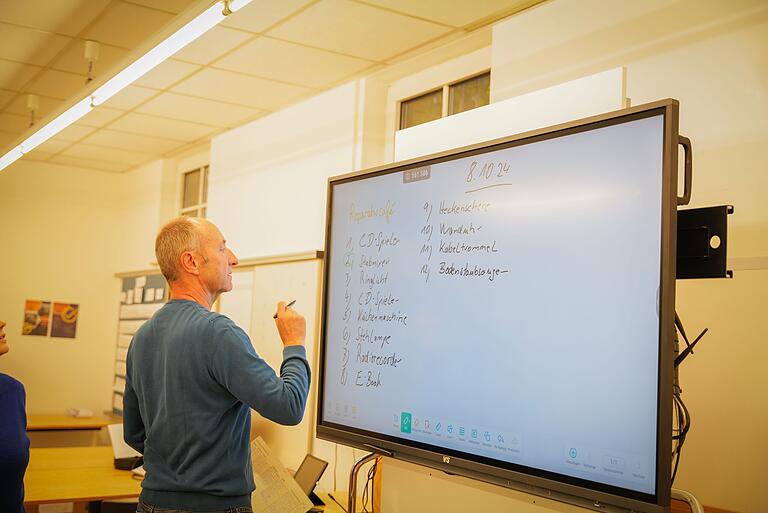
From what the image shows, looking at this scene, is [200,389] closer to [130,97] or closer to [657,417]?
[657,417]

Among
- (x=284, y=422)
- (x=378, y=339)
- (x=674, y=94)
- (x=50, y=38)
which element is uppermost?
(x=50, y=38)

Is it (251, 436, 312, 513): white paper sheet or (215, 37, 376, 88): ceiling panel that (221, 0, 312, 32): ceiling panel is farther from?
(251, 436, 312, 513): white paper sheet

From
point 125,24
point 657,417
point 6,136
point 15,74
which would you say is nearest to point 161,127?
point 15,74

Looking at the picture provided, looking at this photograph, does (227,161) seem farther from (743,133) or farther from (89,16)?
(743,133)

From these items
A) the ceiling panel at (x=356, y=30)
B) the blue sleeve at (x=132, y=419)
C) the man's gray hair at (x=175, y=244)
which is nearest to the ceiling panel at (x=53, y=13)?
the ceiling panel at (x=356, y=30)

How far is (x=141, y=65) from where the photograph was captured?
3.33 metres

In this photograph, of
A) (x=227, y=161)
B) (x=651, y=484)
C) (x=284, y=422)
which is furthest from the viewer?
(x=227, y=161)

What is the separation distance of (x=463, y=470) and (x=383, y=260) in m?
0.76

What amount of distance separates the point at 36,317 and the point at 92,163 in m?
1.50

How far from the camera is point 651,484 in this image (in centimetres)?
166

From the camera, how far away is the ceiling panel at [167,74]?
4.21 meters

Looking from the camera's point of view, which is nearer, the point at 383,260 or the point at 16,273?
the point at 383,260

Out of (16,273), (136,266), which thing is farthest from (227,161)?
(16,273)

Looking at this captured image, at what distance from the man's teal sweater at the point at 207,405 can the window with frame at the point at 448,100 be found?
6.95 ft
